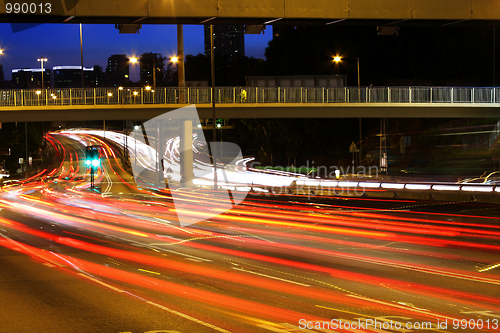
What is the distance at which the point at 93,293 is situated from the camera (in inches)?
370

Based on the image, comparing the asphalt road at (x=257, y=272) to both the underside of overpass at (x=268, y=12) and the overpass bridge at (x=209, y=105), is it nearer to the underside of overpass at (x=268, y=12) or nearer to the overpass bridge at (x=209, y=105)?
the underside of overpass at (x=268, y=12)

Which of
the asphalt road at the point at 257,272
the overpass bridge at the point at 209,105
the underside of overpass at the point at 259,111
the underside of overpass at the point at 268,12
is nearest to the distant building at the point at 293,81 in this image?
the overpass bridge at the point at 209,105

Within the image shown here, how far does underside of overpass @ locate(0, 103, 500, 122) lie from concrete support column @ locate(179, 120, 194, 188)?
2.32 meters

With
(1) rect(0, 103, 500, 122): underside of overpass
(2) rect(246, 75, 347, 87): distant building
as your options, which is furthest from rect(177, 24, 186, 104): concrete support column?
(2) rect(246, 75, 347, 87): distant building

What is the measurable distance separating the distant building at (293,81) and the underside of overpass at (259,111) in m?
16.3

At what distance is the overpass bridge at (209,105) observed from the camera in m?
37.8

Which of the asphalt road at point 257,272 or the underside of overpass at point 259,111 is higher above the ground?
the underside of overpass at point 259,111

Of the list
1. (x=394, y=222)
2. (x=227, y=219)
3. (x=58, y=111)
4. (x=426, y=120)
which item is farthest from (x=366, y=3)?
(x=426, y=120)

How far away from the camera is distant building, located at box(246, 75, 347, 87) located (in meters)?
56.3

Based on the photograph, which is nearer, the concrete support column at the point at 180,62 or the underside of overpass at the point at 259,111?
the underside of overpass at the point at 259,111

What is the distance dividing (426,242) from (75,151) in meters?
95.2

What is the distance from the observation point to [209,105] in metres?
39.1

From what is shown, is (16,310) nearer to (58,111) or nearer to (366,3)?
(366,3)

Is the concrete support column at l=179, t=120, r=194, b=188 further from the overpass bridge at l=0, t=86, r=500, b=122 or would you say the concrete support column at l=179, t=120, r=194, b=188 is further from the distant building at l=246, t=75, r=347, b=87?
the distant building at l=246, t=75, r=347, b=87
